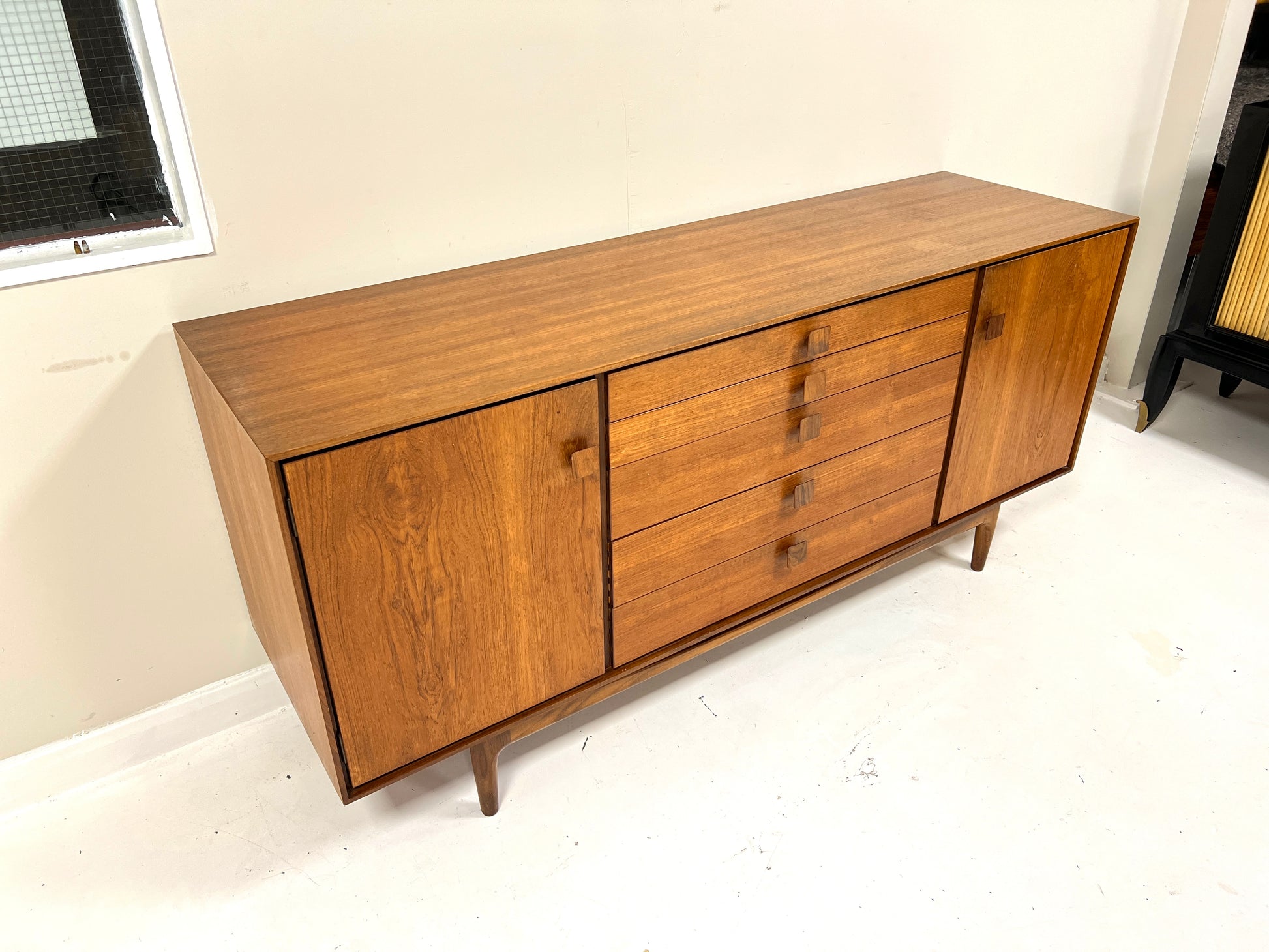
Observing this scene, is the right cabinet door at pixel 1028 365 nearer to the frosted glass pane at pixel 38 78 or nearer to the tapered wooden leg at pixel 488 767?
the tapered wooden leg at pixel 488 767

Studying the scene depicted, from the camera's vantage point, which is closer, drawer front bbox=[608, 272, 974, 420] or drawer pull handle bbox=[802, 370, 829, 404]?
drawer front bbox=[608, 272, 974, 420]

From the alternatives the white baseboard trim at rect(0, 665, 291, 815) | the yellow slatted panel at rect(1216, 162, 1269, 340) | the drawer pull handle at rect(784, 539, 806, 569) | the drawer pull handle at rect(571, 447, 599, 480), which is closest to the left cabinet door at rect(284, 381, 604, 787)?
the drawer pull handle at rect(571, 447, 599, 480)

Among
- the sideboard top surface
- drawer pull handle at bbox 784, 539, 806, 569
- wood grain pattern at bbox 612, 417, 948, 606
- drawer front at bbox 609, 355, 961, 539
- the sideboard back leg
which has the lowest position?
the sideboard back leg

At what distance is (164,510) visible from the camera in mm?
1583

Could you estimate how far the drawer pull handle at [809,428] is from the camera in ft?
5.17

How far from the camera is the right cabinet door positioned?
178 centimetres

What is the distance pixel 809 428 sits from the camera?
5.19 feet

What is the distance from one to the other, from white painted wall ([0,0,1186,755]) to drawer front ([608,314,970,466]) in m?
0.54

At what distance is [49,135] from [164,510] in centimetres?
60

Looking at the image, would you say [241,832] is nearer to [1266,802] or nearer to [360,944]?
[360,944]

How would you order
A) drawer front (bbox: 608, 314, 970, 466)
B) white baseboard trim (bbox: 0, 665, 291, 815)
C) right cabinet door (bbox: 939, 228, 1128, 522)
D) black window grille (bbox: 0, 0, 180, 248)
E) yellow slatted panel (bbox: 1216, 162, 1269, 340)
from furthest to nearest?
1. yellow slatted panel (bbox: 1216, 162, 1269, 340)
2. right cabinet door (bbox: 939, 228, 1128, 522)
3. white baseboard trim (bbox: 0, 665, 291, 815)
4. drawer front (bbox: 608, 314, 970, 466)
5. black window grille (bbox: 0, 0, 180, 248)

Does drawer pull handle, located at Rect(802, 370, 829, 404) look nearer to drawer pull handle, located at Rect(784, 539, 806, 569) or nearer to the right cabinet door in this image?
drawer pull handle, located at Rect(784, 539, 806, 569)

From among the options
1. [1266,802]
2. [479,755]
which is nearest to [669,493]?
[479,755]

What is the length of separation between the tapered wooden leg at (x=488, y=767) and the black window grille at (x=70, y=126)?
3.17 feet
